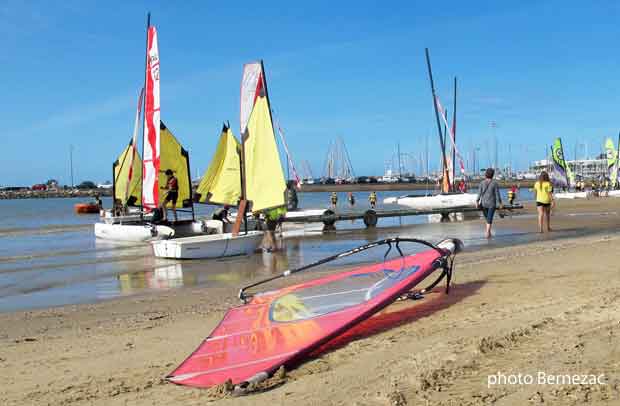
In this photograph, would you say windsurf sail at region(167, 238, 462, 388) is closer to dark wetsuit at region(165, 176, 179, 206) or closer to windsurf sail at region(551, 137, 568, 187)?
dark wetsuit at region(165, 176, 179, 206)

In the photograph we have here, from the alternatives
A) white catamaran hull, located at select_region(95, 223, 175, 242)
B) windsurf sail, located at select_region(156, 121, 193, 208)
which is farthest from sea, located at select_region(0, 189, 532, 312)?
windsurf sail, located at select_region(156, 121, 193, 208)

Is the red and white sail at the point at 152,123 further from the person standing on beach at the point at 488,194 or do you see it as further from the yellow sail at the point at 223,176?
the person standing on beach at the point at 488,194

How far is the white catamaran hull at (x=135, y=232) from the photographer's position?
16.0 meters

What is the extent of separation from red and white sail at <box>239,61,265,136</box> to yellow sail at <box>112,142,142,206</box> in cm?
945

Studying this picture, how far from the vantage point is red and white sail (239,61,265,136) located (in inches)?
527

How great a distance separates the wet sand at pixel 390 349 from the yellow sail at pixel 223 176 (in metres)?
10.1

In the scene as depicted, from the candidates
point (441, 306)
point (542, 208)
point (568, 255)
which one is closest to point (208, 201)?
point (542, 208)

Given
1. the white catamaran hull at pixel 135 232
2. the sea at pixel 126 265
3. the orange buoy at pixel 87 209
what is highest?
the orange buoy at pixel 87 209

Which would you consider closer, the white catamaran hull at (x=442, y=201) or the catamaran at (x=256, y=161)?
the catamaran at (x=256, y=161)

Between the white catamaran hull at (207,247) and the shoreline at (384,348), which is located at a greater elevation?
the white catamaran hull at (207,247)

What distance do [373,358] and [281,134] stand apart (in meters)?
22.7

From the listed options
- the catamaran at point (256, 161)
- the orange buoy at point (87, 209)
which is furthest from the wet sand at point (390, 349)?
the orange buoy at point (87, 209)

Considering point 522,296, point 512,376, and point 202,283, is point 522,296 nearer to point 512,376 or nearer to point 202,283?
point 512,376

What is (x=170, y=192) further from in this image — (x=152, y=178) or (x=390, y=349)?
(x=390, y=349)
